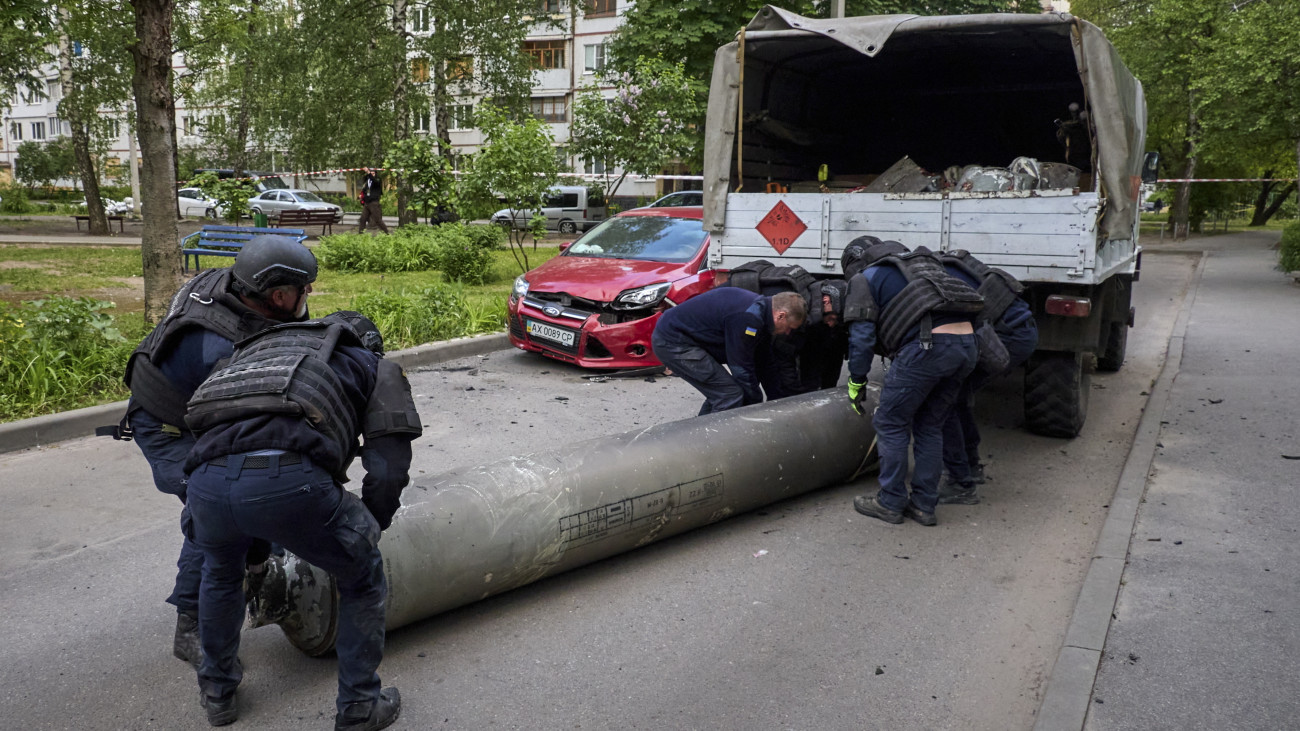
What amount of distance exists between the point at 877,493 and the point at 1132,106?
4.01 meters

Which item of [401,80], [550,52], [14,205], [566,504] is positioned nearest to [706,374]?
[566,504]

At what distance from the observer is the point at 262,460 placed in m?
2.63

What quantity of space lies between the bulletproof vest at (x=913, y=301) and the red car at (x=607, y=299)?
146 inches

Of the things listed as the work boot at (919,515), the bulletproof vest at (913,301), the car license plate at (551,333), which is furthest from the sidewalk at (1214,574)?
the car license plate at (551,333)

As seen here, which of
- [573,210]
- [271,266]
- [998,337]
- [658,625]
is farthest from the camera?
[573,210]

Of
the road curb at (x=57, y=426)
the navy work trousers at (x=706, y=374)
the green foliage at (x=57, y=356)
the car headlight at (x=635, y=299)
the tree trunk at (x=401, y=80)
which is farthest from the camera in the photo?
the tree trunk at (x=401, y=80)

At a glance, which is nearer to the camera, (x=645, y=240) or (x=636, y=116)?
(x=645, y=240)

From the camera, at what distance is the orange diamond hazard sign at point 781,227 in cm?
710

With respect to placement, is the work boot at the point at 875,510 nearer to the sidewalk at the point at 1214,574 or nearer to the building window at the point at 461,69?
the sidewalk at the point at 1214,574

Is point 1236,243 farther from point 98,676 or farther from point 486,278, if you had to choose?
point 98,676

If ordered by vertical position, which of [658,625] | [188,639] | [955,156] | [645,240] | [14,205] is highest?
[955,156]

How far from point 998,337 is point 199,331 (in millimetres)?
4243

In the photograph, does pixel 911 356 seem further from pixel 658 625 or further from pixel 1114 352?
pixel 1114 352

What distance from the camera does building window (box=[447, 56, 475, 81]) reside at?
2681cm
